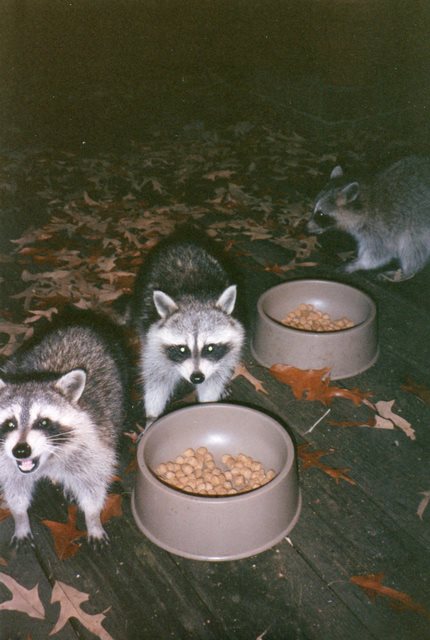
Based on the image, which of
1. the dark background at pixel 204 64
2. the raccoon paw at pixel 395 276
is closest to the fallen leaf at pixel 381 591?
the raccoon paw at pixel 395 276

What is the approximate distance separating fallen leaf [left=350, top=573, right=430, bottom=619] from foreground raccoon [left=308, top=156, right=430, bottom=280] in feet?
9.58

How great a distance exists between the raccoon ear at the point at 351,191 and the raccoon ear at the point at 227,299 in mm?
2253

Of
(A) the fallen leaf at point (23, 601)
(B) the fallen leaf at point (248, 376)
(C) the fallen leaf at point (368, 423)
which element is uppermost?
(C) the fallen leaf at point (368, 423)

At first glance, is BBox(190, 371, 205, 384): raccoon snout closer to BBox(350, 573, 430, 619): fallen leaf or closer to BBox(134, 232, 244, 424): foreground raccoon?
BBox(134, 232, 244, 424): foreground raccoon

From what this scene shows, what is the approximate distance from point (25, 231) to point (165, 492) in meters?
3.65

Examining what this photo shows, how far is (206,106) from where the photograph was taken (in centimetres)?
973

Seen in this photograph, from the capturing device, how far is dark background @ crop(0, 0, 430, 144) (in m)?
8.39

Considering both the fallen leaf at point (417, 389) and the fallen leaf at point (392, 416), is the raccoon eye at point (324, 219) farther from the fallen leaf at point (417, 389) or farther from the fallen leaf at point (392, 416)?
the fallen leaf at point (392, 416)

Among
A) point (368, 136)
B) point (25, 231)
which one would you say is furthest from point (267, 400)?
point (368, 136)

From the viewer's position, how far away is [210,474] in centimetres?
296

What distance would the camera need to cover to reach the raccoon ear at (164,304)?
334cm

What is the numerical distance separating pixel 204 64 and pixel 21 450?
9879mm

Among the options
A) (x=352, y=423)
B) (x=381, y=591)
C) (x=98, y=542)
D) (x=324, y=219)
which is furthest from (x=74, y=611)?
(x=324, y=219)

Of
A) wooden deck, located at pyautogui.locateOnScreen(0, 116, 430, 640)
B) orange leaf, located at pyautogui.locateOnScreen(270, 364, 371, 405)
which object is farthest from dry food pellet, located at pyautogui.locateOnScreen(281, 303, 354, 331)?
wooden deck, located at pyautogui.locateOnScreen(0, 116, 430, 640)
